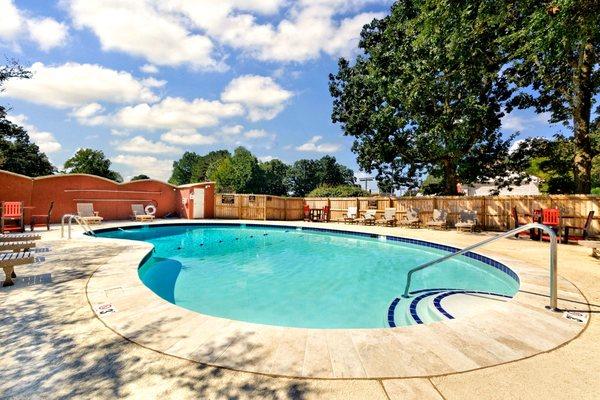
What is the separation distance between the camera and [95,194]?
54.1 ft

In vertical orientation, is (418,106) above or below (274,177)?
below

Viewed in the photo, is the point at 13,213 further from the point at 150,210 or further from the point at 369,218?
the point at 369,218

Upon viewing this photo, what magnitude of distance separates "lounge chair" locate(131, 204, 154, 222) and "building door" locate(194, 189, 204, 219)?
255cm

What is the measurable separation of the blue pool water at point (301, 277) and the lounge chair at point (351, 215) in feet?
16.3

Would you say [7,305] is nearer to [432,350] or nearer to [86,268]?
[86,268]

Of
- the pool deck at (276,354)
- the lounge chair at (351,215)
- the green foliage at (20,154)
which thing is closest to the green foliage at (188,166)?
the green foliage at (20,154)

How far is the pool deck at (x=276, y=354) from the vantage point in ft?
7.39

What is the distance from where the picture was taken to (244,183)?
56688 mm

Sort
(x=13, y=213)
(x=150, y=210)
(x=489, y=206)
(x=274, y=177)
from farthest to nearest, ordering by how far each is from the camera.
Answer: (x=274, y=177), (x=150, y=210), (x=489, y=206), (x=13, y=213)

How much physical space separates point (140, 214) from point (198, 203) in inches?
130

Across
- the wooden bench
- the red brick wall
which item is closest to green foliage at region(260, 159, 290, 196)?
the red brick wall

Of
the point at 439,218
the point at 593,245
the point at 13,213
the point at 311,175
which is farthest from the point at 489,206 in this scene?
the point at 311,175

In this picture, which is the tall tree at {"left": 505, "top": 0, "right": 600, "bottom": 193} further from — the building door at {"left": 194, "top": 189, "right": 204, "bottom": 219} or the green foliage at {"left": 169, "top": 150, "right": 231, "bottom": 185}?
the green foliage at {"left": 169, "top": 150, "right": 231, "bottom": 185}

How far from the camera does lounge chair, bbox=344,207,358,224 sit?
17984 millimetres
